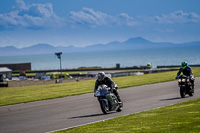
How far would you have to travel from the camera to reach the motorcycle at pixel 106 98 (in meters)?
15.8

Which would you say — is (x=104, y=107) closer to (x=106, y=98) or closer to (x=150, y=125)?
(x=106, y=98)

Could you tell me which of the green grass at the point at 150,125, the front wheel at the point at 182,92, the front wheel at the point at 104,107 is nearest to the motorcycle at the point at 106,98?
the front wheel at the point at 104,107

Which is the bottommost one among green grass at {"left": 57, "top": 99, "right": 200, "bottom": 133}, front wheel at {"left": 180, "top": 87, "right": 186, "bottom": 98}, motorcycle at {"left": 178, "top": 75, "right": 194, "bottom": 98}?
green grass at {"left": 57, "top": 99, "right": 200, "bottom": 133}

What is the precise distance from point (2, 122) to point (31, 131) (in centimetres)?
319

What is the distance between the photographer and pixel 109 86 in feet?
52.6

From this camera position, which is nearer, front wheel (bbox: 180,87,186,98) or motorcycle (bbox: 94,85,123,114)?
motorcycle (bbox: 94,85,123,114)

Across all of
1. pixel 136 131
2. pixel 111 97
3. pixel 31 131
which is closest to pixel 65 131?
pixel 31 131

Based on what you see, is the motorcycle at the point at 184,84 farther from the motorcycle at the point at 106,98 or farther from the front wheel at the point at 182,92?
the motorcycle at the point at 106,98

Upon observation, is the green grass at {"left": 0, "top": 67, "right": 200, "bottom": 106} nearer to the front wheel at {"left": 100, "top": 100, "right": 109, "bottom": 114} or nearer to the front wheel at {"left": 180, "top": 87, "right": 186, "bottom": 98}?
the front wheel at {"left": 180, "top": 87, "right": 186, "bottom": 98}

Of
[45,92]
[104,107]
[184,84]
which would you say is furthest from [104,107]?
[45,92]

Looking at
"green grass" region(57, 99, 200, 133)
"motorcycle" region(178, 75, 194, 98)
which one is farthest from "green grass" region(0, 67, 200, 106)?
"green grass" region(57, 99, 200, 133)

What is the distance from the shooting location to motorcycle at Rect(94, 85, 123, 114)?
15750 millimetres

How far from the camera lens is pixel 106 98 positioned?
15.8m

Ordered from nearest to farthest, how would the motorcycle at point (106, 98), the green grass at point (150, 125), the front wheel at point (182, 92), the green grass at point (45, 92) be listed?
the green grass at point (150, 125)
the motorcycle at point (106, 98)
the front wheel at point (182, 92)
the green grass at point (45, 92)
